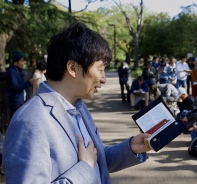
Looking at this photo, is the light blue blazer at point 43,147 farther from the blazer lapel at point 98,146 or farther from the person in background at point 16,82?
the person in background at point 16,82

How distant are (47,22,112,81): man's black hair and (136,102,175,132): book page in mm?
464

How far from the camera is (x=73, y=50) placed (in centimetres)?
152

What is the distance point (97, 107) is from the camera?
13.3 metres

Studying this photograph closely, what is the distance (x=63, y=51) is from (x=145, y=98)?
10.7 m

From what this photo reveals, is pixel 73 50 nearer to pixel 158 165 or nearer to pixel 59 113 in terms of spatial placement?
pixel 59 113

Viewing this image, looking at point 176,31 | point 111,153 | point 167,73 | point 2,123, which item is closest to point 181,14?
point 176,31

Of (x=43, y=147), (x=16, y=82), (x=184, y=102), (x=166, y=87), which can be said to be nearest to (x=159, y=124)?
(x=43, y=147)

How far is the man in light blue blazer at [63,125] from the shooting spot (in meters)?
1.32

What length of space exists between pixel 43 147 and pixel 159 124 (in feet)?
2.36

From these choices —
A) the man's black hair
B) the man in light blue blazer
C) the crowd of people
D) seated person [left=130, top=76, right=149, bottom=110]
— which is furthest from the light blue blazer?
seated person [left=130, top=76, right=149, bottom=110]

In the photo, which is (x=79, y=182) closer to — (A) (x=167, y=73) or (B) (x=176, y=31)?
(A) (x=167, y=73)

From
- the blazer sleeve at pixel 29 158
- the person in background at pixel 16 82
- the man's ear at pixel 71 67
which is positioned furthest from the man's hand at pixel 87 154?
the person in background at pixel 16 82

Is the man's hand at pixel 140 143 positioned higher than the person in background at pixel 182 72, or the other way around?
the man's hand at pixel 140 143

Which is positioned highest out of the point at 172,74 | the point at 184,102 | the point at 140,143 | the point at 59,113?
the point at 59,113
